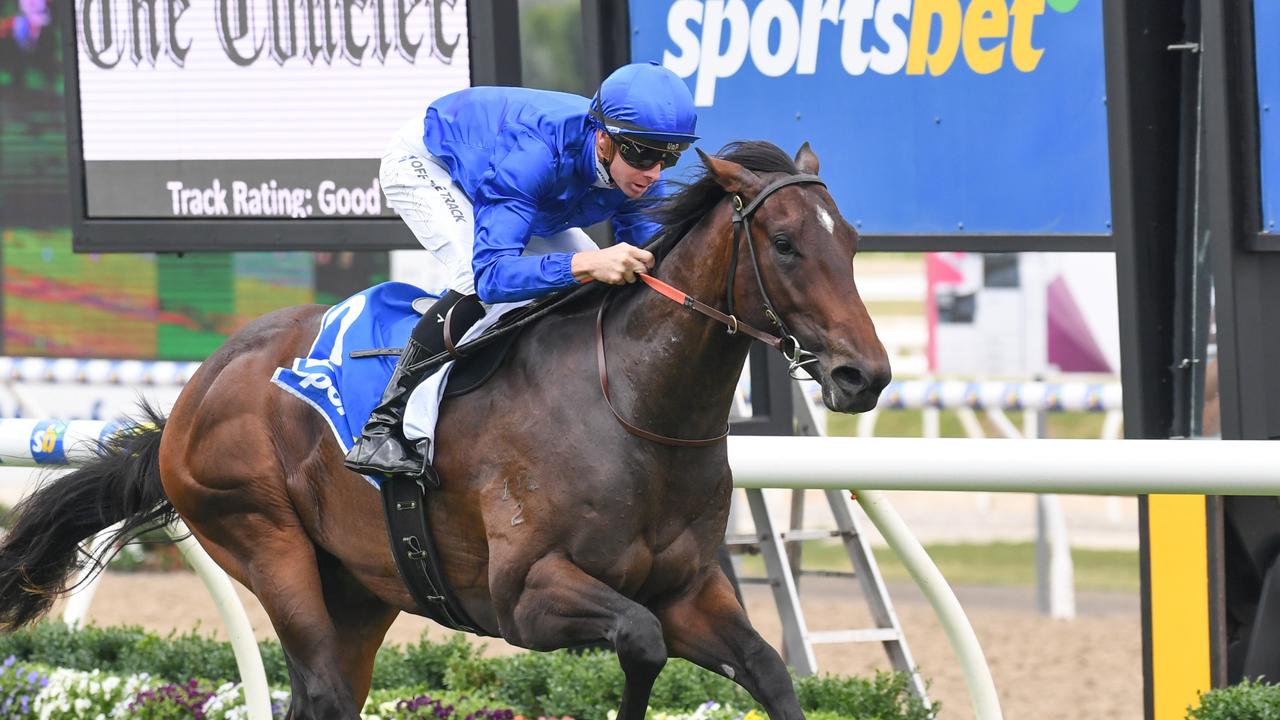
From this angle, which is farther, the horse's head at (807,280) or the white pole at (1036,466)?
the white pole at (1036,466)

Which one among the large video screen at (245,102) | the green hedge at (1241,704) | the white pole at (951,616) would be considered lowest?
the green hedge at (1241,704)

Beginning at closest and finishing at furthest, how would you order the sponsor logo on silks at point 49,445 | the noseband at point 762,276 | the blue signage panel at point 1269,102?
the noseband at point 762,276 → the blue signage panel at point 1269,102 → the sponsor logo on silks at point 49,445

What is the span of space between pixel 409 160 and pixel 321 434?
0.59m

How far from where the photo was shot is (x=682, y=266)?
3082 mm

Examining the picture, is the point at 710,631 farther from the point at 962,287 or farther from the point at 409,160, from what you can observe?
the point at 962,287

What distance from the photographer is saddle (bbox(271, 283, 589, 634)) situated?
3.34 m

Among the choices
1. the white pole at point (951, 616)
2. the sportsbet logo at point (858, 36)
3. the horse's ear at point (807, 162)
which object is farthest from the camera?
the sportsbet logo at point (858, 36)

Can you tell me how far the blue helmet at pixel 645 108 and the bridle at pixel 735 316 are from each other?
0.69ft

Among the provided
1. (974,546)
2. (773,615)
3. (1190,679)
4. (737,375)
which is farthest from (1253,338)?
(974,546)

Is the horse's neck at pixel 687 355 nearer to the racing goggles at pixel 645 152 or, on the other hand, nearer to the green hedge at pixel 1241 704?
the racing goggles at pixel 645 152

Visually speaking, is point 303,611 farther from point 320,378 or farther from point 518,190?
point 518,190

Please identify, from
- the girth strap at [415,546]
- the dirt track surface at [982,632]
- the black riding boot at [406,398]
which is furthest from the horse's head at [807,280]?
the dirt track surface at [982,632]

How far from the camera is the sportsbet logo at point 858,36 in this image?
181 inches

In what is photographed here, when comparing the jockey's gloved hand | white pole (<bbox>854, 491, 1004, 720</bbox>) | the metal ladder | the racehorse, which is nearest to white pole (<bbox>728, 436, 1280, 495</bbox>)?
white pole (<bbox>854, 491, 1004, 720</bbox>)
